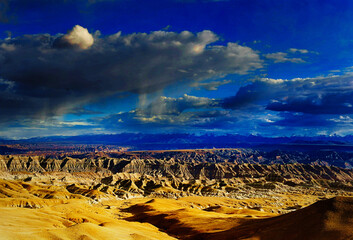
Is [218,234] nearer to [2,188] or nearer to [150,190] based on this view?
[2,188]

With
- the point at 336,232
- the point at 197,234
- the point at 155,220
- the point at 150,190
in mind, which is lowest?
the point at 150,190

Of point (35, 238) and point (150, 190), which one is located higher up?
point (35, 238)

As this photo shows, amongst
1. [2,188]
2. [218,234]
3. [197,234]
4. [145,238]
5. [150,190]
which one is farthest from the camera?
[150,190]

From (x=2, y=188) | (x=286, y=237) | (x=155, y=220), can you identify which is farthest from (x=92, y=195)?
(x=286, y=237)

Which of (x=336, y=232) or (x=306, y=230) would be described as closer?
(x=336, y=232)

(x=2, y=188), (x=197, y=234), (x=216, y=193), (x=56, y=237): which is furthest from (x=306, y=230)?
(x=216, y=193)

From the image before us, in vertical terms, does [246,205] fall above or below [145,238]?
below

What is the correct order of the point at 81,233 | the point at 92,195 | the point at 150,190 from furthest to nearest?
the point at 150,190 < the point at 92,195 < the point at 81,233

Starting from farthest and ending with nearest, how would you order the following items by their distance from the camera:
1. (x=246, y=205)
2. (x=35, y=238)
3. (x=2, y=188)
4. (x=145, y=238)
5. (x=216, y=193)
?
(x=216, y=193) → (x=246, y=205) → (x=2, y=188) → (x=145, y=238) → (x=35, y=238)

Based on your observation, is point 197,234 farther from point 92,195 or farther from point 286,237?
point 92,195
